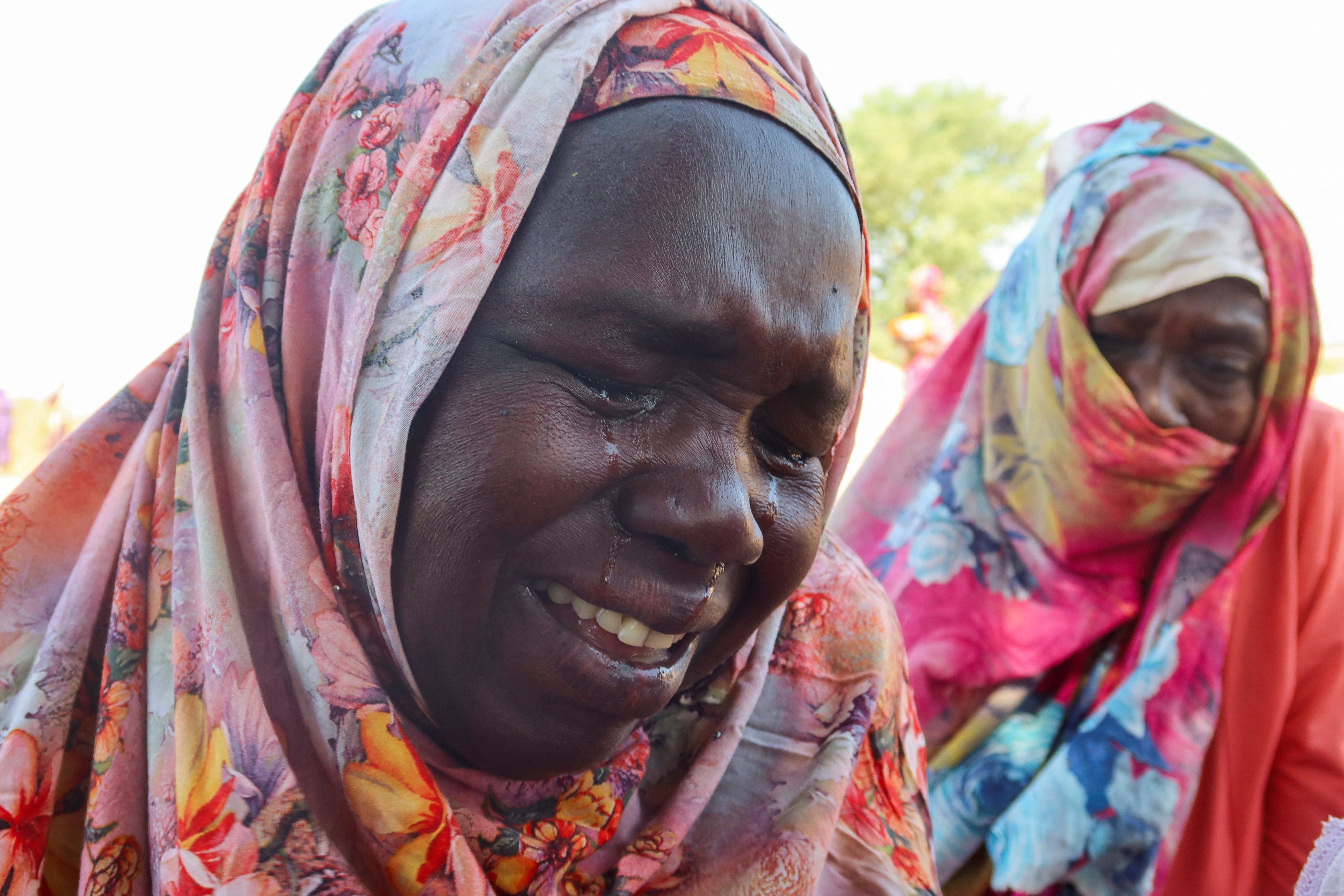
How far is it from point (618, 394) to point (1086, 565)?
2305 mm

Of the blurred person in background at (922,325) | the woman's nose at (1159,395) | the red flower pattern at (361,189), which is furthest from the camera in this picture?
the blurred person in background at (922,325)

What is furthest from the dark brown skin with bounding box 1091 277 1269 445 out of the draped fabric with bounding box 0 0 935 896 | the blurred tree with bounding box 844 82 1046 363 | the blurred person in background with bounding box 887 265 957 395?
the blurred tree with bounding box 844 82 1046 363

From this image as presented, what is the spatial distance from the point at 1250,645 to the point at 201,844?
2.83 meters

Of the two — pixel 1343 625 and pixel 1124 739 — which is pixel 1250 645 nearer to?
pixel 1343 625

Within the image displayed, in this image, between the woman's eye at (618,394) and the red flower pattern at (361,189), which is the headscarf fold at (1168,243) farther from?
the red flower pattern at (361,189)

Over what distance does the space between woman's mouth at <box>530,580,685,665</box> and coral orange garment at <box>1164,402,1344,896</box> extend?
7.48 feet

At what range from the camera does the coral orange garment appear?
8.68ft

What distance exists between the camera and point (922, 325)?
1116 centimetres

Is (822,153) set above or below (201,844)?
above

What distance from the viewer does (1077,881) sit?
256cm

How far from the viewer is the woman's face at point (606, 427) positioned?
1179 mm

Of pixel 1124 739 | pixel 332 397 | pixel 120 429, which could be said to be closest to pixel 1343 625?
pixel 1124 739

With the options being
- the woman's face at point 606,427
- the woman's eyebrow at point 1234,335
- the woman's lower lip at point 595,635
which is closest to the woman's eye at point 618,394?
the woman's face at point 606,427

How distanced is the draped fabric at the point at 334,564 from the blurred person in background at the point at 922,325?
8.96 meters
